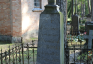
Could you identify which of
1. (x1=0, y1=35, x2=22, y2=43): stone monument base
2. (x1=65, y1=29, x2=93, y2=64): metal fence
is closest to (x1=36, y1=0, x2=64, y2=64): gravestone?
(x1=65, y1=29, x2=93, y2=64): metal fence

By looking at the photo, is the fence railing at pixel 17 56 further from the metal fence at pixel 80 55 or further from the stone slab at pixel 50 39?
the metal fence at pixel 80 55

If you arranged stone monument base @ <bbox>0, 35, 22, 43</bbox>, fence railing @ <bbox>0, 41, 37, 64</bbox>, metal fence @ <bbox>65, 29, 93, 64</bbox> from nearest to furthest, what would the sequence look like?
fence railing @ <bbox>0, 41, 37, 64</bbox>, metal fence @ <bbox>65, 29, 93, 64</bbox>, stone monument base @ <bbox>0, 35, 22, 43</bbox>

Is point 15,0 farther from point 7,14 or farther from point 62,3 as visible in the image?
point 62,3

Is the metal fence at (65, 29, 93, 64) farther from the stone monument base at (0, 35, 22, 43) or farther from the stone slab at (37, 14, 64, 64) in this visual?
the stone monument base at (0, 35, 22, 43)

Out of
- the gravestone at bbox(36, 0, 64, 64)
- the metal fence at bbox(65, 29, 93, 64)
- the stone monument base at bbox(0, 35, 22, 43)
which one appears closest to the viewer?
the gravestone at bbox(36, 0, 64, 64)

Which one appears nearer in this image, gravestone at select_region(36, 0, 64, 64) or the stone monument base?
gravestone at select_region(36, 0, 64, 64)

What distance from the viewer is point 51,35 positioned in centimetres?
402

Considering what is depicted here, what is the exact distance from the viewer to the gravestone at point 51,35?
395cm

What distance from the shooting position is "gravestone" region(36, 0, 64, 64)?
13.0 feet

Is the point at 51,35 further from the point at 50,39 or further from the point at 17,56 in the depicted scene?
the point at 17,56

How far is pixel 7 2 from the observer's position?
35.1ft

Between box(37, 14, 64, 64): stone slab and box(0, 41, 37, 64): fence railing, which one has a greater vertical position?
box(37, 14, 64, 64): stone slab

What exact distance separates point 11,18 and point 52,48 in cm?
711

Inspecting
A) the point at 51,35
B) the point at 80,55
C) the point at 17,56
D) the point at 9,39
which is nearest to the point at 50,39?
the point at 51,35
